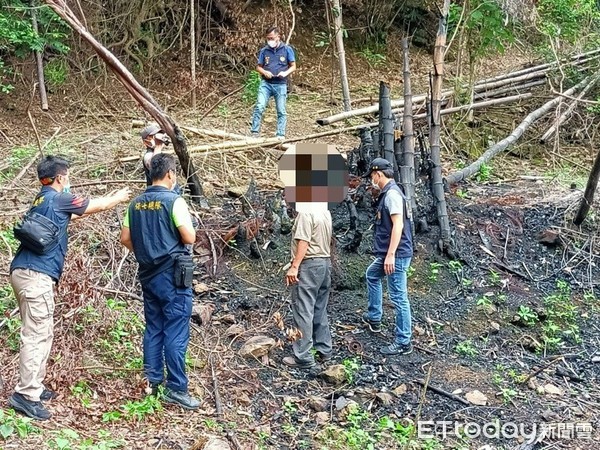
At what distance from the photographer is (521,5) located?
11.2 m

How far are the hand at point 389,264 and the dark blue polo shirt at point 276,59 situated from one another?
4.78 metres

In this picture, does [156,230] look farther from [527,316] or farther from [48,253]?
[527,316]

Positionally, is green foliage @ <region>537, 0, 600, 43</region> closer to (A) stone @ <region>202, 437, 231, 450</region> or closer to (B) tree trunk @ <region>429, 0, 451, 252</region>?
(B) tree trunk @ <region>429, 0, 451, 252</region>

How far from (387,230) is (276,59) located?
4.68 meters

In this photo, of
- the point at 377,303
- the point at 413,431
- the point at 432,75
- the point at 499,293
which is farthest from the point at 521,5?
the point at 413,431

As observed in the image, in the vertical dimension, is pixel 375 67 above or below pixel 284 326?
above

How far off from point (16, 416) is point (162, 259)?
1228 millimetres

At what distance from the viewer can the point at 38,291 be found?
3838 mm

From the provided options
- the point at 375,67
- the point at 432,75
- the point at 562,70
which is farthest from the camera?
the point at 375,67

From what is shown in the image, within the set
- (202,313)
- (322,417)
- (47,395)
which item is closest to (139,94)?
(202,313)

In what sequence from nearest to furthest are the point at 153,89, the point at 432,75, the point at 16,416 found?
the point at 16,416
the point at 432,75
the point at 153,89

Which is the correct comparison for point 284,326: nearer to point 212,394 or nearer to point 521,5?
point 212,394

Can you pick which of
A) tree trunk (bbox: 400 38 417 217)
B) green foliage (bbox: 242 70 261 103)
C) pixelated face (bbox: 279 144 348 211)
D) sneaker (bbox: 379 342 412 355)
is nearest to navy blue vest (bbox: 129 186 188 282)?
pixelated face (bbox: 279 144 348 211)

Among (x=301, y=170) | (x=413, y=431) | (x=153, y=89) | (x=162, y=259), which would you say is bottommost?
(x=413, y=431)
